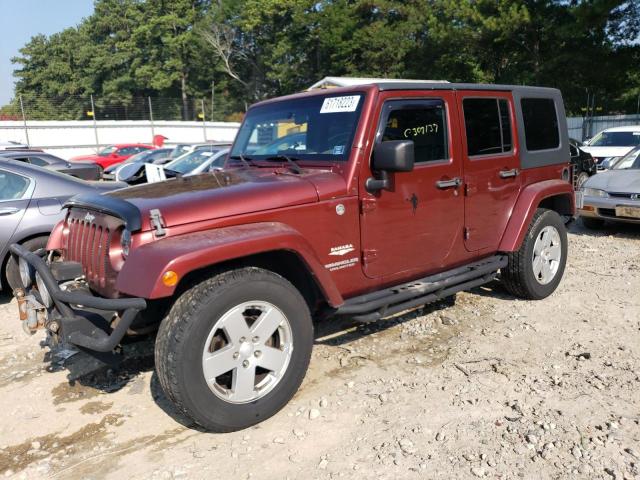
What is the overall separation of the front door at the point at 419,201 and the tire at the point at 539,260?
2.88 ft

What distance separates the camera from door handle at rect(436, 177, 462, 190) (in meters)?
4.06

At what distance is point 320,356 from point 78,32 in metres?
74.5

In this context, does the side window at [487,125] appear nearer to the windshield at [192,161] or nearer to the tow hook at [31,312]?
the tow hook at [31,312]

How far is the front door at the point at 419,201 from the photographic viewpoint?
12.2 ft

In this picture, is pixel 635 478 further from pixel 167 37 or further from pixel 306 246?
pixel 167 37

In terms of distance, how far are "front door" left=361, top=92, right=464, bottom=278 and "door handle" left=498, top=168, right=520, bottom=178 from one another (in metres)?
0.59

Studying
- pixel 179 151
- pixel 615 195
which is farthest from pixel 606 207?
pixel 179 151

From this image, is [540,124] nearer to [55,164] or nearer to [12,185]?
[12,185]

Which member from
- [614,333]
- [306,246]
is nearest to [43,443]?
[306,246]

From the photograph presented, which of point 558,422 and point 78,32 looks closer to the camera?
point 558,422

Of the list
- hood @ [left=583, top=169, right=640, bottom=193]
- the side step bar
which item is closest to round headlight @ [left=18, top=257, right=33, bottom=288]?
the side step bar

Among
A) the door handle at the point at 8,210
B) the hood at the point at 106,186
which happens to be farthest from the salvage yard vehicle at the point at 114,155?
the door handle at the point at 8,210

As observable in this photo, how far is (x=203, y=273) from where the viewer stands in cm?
302

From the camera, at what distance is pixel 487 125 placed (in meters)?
4.49
